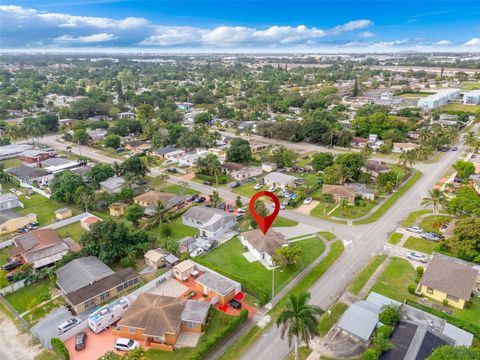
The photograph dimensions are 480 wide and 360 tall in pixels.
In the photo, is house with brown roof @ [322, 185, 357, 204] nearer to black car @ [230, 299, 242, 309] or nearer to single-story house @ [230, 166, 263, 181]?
single-story house @ [230, 166, 263, 181]

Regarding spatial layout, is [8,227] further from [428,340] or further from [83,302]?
[428,340]

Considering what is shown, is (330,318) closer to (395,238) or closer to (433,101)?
(395,238)

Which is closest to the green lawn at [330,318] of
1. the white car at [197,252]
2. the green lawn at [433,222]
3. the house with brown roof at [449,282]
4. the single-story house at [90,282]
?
the house with brown roof at [449,282]

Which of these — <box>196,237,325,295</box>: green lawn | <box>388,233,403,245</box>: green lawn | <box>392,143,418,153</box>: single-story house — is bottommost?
<box>196,237,325,295</box>: green lawn

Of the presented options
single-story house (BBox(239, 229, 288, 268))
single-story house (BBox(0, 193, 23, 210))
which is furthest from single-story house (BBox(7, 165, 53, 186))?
single-story house (BBox(239, 229, 288, 268))

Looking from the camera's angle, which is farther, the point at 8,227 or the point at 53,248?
the point at 8,227

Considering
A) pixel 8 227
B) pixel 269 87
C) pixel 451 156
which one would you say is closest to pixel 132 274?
pixel 8 227
